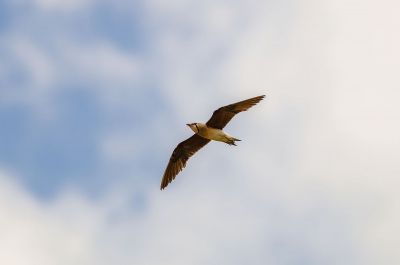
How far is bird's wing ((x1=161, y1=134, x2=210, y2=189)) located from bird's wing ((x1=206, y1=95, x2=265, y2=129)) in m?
1.89

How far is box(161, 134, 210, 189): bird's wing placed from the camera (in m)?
29.0

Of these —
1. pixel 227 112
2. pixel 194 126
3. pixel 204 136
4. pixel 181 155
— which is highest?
pixel 181 155

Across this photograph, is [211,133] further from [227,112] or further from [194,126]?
[227,112]

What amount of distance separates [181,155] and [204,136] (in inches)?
94.2

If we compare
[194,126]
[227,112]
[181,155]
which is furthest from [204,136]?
[181,155]

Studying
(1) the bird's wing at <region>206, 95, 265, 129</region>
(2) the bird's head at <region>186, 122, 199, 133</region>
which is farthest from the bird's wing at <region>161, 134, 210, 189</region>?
(1) the bird's wing at <region>206, 95, 265, 129</region>

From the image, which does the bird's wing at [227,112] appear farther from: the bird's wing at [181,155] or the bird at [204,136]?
the bird's wing at [181,155]

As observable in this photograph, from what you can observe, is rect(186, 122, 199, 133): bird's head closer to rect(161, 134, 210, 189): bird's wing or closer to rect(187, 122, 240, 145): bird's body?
rect(187, 122, 240, 145): bird's body

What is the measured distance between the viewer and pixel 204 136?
27453 mm

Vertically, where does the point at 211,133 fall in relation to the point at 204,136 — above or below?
below

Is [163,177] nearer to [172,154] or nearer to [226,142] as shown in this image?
[172,154]

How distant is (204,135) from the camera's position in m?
27.4

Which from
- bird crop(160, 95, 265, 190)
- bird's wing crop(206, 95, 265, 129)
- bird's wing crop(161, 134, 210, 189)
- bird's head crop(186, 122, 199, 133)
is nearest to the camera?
bird's wing crop(206, 95, 265, 129)

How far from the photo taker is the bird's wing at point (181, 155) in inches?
1140
